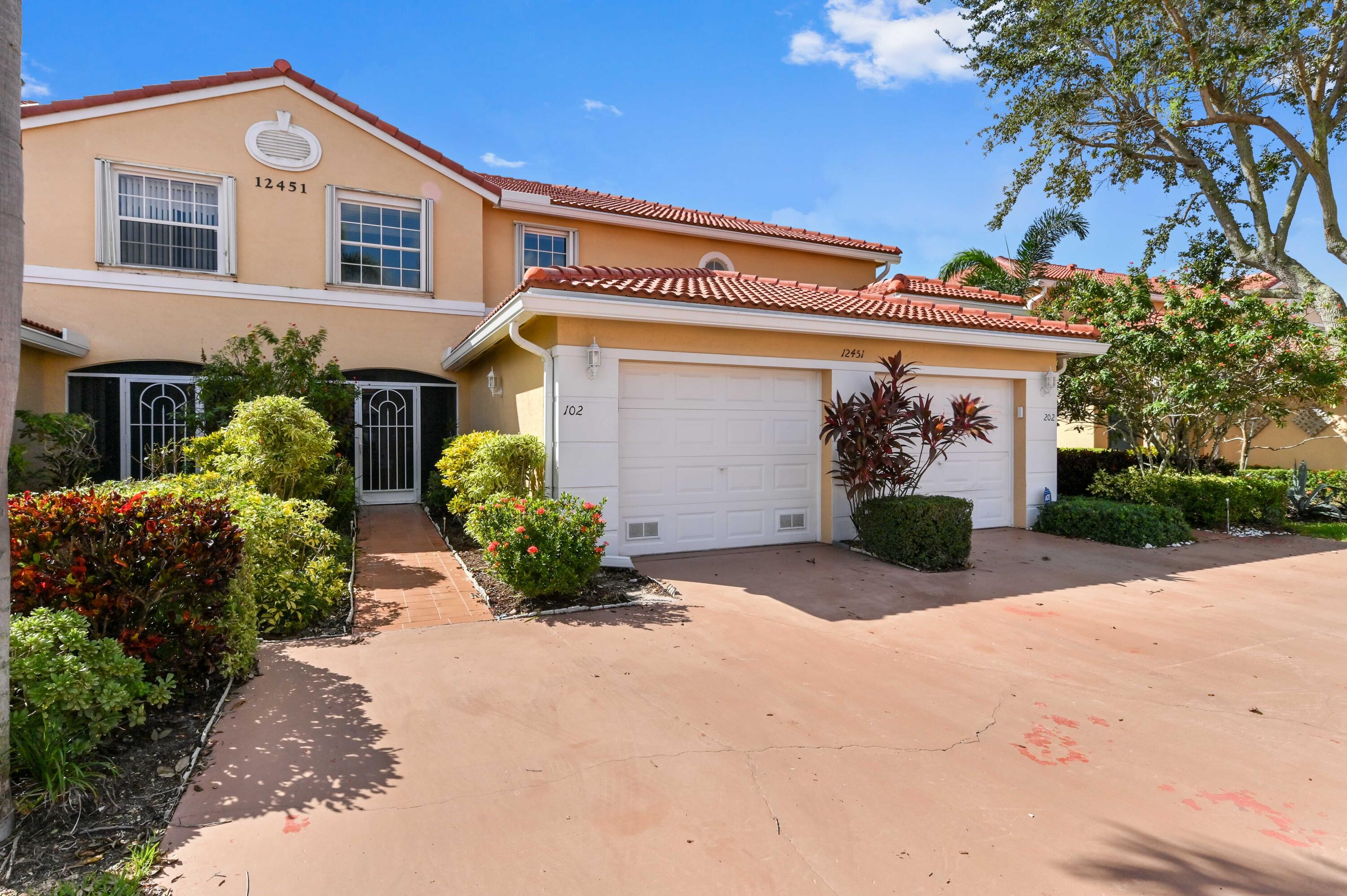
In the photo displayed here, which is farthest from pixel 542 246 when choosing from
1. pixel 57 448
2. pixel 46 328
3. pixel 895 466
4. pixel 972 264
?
pixel 972 264

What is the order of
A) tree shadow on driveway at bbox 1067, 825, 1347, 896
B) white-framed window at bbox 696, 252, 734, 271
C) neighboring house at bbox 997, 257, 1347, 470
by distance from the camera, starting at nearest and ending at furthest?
tree shadow on driveway at bbox 1067, 825, 1347, 896 → white-framed window at bbox 696, 252, 734, 271 → neighboring house at bbox 997, 257, 1347, 470

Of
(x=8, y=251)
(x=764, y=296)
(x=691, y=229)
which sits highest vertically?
(x=691, y=229)

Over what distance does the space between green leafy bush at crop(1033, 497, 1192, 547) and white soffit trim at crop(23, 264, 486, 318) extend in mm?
11722

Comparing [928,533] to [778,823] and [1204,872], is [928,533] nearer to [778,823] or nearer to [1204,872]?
[1204,872]

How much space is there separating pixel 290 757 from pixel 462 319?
37.3 feet

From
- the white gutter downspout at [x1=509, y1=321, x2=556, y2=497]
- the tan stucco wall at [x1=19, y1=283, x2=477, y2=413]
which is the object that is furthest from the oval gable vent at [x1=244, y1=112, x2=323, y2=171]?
the white gutter downspout at [x1=509, y1=321, x2=556, y2=497]

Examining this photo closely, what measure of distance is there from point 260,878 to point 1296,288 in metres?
23.6

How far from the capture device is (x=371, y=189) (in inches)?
517

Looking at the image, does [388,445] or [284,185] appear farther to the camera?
[388,445]

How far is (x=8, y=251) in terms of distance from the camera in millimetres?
2574

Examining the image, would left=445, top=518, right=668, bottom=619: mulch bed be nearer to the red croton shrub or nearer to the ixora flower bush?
the red croton shrub

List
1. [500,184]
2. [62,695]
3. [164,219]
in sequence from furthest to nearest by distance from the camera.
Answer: [500,184] → [164,219] → [62,695]

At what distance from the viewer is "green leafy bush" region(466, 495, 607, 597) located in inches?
252

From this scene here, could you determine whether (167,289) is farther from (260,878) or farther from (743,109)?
(260,878)
